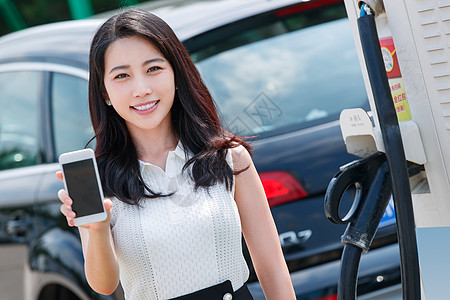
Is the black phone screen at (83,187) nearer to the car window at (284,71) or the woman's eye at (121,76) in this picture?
the woman's eye at (121,76)

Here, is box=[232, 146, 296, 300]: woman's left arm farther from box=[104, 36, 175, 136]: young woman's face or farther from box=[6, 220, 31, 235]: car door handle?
box=[6, 220, 31, 235]: car door handle

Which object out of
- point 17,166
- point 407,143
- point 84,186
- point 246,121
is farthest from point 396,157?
point 17,166

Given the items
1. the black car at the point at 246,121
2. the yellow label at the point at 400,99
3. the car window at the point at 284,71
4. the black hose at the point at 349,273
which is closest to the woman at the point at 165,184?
the black hose at the point at 349,273

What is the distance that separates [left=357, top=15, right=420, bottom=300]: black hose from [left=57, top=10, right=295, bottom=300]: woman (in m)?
0.58

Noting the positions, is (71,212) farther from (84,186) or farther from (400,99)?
(400,99)

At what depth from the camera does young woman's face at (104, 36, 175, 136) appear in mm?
2115

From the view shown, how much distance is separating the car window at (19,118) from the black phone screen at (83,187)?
6.53 ft

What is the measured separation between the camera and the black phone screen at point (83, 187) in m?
1.88

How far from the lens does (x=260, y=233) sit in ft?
7.23

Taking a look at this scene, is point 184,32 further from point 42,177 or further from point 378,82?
point 378,82

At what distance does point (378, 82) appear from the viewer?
167 cm

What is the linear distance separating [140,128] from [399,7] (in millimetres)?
865

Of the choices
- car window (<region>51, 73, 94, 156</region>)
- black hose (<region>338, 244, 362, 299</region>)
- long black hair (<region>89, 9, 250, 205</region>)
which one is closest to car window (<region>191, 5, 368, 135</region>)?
car window (<region>51, 73, 94, 156</region>)

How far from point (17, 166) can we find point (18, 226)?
401 mm
